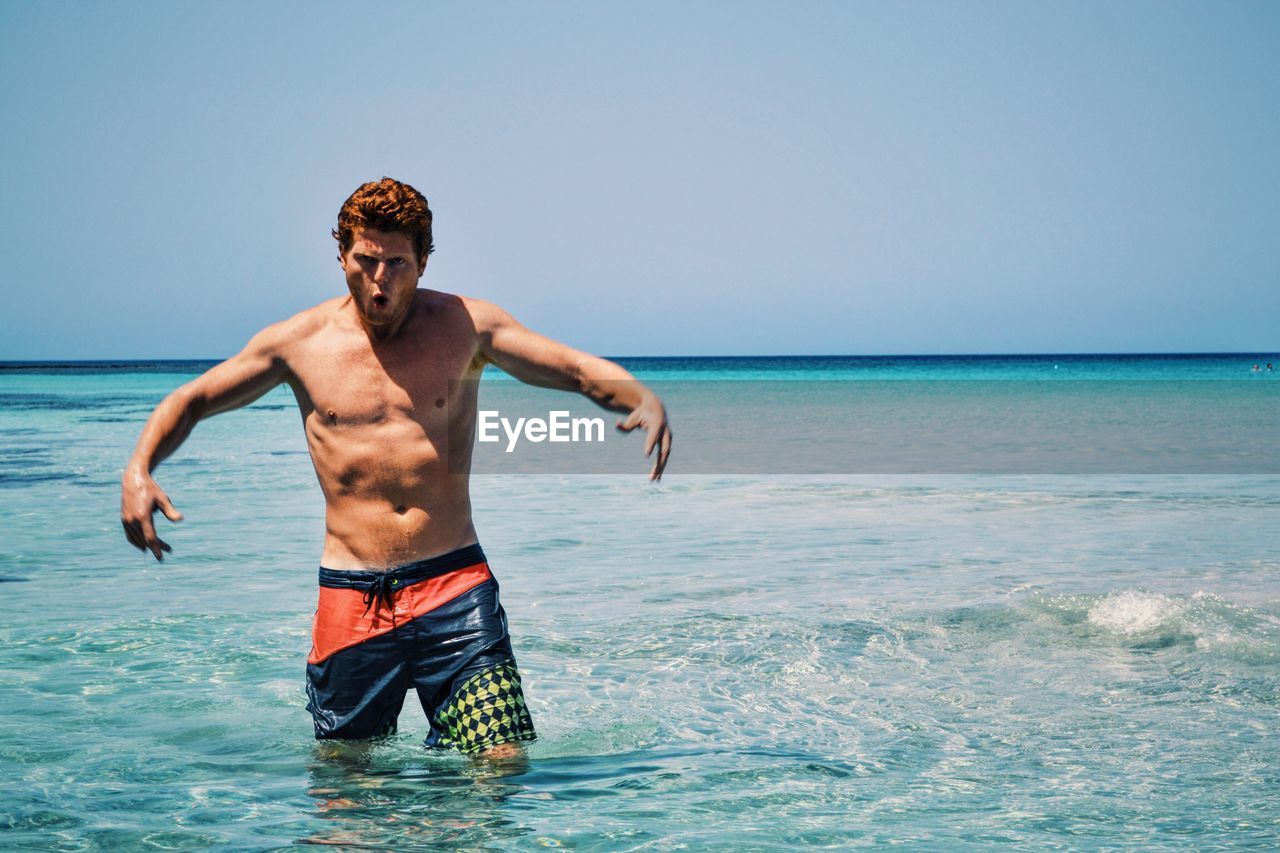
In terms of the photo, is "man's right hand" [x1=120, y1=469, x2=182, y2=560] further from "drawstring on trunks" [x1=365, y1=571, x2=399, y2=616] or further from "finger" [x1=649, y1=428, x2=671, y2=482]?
"finger" [x1=649, y1=428, x2=671, y2=482]

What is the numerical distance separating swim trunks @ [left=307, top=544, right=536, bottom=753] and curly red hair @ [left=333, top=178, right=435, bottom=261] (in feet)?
3.49

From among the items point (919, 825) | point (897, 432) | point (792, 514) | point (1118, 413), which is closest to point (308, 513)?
point (792, 514)

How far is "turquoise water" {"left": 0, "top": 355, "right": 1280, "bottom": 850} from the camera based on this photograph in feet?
14.2

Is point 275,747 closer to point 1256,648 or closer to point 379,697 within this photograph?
point 379,697

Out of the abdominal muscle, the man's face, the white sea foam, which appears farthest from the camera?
the white sea foam

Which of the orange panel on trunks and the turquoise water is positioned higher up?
the orange panel on trunks

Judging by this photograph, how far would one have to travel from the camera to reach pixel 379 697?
448 centimetres

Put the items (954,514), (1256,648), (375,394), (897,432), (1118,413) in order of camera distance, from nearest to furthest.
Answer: (375,394) < (1256,648) < (954,514) < (897,432) < (1118,413)

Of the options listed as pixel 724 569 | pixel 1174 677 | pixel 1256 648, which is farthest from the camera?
pixel 724 569

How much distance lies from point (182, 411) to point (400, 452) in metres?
0.69

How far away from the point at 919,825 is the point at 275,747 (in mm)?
2587

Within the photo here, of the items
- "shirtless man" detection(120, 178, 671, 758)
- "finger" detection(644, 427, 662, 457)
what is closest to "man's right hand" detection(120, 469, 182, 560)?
"shirtless man" detection(120, 178, 671, 758)

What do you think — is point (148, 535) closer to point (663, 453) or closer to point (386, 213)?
point (386, 213)

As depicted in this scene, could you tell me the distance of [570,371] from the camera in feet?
14.1
